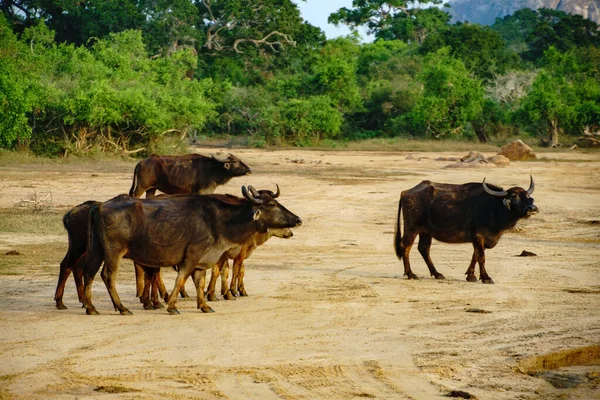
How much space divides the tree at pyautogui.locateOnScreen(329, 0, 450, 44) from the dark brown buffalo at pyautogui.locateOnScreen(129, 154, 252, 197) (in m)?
63.1

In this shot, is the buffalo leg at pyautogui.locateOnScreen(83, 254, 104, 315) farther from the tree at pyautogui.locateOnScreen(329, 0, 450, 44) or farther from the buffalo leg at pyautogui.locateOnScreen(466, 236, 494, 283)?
the tree at pyautogui.locateOnScreen(329, 0, 450, 44)

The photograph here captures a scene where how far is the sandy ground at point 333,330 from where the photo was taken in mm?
7367

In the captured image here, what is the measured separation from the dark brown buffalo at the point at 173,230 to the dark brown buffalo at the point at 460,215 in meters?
2.63

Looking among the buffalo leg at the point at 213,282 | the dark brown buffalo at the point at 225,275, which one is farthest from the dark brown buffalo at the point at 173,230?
the buffalo leg at the point at 213,282

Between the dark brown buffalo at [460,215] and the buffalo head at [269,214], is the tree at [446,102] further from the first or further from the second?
the buffalo head at [269,214]

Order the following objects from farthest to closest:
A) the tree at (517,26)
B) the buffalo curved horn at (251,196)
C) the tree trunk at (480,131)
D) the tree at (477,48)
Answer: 1. the tree at (517,26)
2. the tree at (477,48)
3. the tree trunk at (480,131)
4. the buffalo curved horn at (251,196)

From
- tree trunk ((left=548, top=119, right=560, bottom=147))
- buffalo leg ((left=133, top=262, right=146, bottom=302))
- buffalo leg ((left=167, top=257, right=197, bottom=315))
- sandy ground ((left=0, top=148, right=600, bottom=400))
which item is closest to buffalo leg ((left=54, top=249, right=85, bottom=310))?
sandy ground ((left=0, top=148, right=600, bottom=400))

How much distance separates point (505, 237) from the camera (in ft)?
54.2

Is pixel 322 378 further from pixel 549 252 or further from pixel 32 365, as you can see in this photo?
pixel 549 252

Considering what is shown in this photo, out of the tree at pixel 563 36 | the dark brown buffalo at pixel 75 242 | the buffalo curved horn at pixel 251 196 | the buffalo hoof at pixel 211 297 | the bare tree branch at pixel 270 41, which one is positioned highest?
the tree at pixel 563 36

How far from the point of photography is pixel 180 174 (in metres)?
16.6

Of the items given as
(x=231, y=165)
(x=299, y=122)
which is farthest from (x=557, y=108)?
(x=231, y=165)

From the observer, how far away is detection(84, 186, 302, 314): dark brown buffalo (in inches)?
379

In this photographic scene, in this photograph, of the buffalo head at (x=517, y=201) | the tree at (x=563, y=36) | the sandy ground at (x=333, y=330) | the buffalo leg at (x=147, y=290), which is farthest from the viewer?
the tree at (x=563, y=36)
